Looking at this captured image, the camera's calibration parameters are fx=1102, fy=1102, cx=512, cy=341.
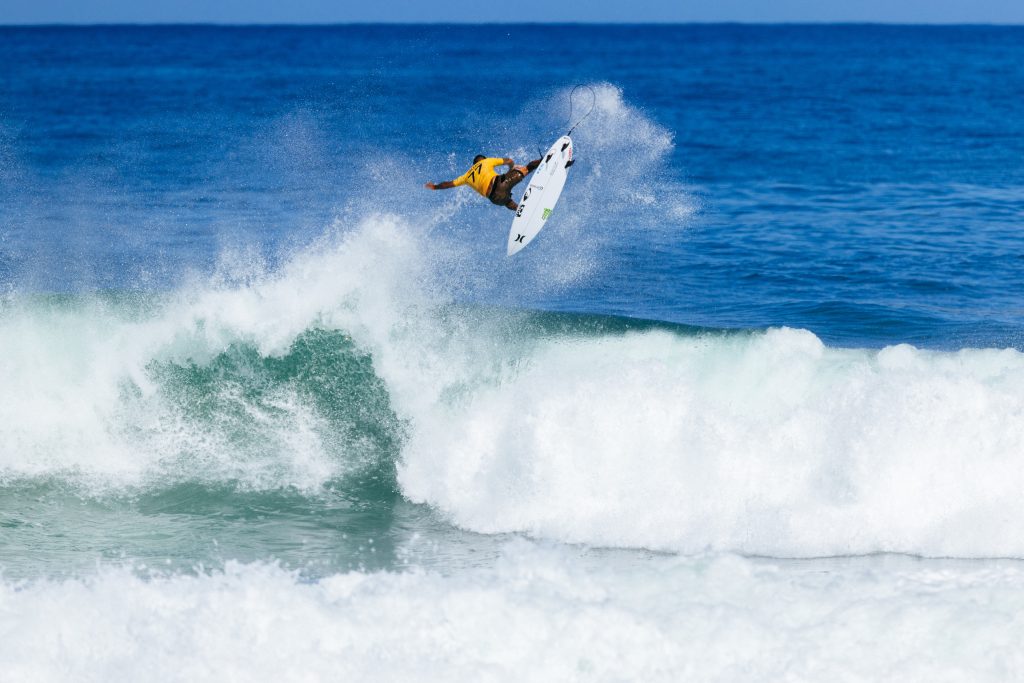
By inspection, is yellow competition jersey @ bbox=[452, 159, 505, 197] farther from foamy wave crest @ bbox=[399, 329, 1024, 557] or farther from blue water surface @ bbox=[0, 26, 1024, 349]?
blue water surface @ bbox=[0, 26, 1024, 349]

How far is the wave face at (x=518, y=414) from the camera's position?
9414 millimetres

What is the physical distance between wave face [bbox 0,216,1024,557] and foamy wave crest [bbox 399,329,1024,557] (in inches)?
0.8

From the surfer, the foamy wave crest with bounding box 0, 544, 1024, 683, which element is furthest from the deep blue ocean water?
the surfer

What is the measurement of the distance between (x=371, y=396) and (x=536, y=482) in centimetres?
266

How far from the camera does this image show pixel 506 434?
10.4 metres

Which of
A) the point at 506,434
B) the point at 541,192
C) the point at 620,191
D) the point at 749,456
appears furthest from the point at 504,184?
the point at 620,191

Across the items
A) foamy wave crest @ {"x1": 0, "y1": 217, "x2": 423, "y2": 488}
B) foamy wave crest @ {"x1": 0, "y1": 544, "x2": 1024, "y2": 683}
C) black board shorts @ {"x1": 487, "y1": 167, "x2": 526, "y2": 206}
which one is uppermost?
black board shorts @ {"x1": 487, "y1": 167, "x2": 526, "y2": 206}

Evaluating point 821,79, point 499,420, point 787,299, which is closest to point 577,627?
point 499,420

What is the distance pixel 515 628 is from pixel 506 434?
322 centimetres

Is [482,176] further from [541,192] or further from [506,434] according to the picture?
[506,434]

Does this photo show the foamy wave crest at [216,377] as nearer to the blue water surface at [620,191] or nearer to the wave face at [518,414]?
the wave face at [518,414]

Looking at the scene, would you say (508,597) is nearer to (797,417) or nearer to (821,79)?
(797,417)

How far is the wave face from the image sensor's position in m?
9.41

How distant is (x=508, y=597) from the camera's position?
7770 mm
